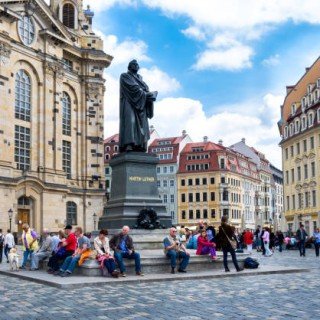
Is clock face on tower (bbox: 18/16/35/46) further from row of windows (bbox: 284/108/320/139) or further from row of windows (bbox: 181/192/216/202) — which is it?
row of windows (bbox: 181/192/216/202)

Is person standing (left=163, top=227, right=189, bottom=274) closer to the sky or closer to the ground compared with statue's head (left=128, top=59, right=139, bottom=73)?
closer to the ground

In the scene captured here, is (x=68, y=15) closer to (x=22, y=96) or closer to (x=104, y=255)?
(x=22, y=96)

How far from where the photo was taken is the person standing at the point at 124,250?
1634 centimetres

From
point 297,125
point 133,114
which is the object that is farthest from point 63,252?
point 297,125

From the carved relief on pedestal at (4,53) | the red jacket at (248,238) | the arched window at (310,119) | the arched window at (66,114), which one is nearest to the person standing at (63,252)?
the red jacket at (248,238)

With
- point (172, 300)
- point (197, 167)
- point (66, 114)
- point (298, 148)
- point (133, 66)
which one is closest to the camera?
point (172, 300)

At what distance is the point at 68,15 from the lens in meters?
59.5

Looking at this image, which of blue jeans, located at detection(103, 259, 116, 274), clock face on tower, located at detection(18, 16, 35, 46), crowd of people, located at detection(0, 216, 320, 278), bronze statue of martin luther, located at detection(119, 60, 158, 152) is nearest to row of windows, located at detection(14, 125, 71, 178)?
clock face on tower, located at detection(18, 16, 35, 46)

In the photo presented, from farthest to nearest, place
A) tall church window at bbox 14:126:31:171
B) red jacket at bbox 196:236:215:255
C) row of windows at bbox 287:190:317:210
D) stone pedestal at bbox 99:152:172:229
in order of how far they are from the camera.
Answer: row of windows at bbox 287:190:317:210 < tall church window at bbox 14:126:31:171 < stone pedestal at bbox 99:152:172:229 < red jacket at bbox 196:236:215:255

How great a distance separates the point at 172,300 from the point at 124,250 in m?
4.59

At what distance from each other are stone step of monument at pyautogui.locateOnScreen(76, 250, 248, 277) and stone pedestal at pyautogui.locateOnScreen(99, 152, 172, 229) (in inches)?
60.8

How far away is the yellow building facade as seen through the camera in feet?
192

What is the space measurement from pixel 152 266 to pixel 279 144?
52.4m

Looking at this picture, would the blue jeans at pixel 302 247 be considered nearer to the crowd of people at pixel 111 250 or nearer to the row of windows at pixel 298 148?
Result: the crowd of people at pixel 111 250
